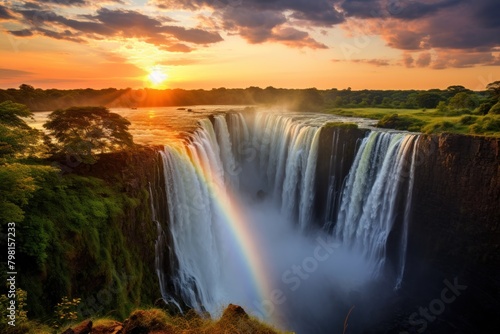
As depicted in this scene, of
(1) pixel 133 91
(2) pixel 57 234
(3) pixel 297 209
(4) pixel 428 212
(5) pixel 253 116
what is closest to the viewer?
(2) pixel 57 234

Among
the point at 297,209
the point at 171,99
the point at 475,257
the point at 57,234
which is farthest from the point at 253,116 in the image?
the point at 171,99

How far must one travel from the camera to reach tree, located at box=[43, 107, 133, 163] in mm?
13388

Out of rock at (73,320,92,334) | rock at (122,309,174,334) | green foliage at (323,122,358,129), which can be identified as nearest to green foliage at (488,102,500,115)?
green foliage at (323,122,358,129)

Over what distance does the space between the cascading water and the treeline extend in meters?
12.6

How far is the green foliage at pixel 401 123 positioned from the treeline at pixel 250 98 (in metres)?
5.20

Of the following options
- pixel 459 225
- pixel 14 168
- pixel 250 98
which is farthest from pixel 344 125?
pixel 250 98

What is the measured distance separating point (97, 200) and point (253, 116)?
90.6 feet

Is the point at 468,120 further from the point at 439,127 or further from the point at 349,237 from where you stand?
the point at 349,237

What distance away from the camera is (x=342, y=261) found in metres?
23.0

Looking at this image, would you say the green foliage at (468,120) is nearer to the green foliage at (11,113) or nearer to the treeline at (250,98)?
the treeline at (250,98)

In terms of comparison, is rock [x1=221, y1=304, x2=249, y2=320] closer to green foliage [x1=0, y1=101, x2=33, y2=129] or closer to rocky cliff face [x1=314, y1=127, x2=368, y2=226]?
green foliage [x1=0, y1=101, x2=33, y2=129]

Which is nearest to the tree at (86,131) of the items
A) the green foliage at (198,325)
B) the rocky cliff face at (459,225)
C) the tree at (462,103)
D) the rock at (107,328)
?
the rock at (107,328)

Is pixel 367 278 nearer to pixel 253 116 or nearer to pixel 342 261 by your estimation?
pixel 342 261

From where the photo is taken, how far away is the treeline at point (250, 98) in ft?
104
